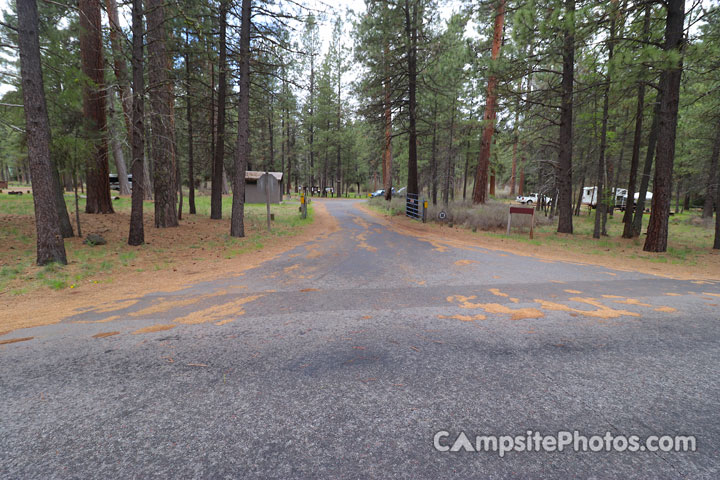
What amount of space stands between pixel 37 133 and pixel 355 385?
28.3 ft

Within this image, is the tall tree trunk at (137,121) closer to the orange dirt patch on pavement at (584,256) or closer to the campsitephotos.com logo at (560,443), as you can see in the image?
the orange dirt patch on pavement at (584,256)

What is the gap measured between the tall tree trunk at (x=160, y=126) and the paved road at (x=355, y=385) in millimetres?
8954

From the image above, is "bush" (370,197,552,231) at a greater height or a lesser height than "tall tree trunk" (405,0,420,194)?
lesser

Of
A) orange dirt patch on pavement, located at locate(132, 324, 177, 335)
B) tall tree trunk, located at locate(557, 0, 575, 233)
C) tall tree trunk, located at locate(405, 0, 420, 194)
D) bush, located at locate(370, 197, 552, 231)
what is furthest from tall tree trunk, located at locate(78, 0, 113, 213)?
tall tree trunk, located at locate(557, 0, 575, 233)

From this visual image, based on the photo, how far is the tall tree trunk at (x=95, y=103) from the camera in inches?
447

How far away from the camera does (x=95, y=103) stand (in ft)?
43.5

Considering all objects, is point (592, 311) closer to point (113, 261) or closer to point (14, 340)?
point (14, 340)

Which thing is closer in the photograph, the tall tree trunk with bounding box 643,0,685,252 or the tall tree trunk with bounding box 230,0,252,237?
the tall tree trunk with bounding box 643,0,685,252

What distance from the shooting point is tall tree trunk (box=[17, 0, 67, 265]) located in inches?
252

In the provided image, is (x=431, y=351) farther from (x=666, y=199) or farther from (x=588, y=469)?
(x=666, y=199)

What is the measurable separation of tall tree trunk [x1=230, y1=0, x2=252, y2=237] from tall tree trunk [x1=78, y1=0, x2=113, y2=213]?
14.5 feet

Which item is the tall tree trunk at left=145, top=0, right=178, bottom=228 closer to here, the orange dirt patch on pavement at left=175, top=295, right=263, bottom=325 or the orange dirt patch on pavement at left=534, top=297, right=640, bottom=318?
the orange dirt patch on pavement at left=175, top=295, right=263, bottom=325

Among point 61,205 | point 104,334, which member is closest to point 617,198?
point 104,334

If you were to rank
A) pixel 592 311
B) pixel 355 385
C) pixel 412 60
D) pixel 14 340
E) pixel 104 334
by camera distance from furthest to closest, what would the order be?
pixel 412 60 → pixel 592 311 → pixel 104 334 → pixel 14 340 → pixel 355 385
